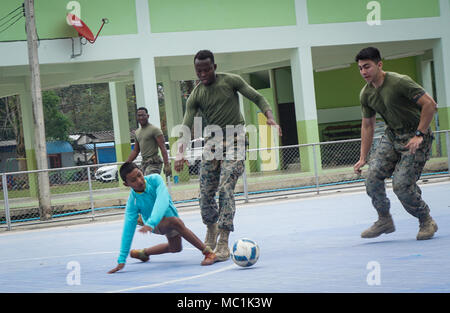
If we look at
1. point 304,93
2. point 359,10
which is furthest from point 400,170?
point 359,10

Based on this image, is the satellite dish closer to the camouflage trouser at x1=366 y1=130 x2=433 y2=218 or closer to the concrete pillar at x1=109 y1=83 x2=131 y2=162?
the concrete pillar at x1=109 y1=83 x2=131 y2=162

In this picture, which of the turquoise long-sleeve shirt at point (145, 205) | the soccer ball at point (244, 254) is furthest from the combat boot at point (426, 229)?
the turquoise long-sleeve shirt at point (145, 205)

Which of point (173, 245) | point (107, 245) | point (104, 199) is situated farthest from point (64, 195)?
point (173, 245)

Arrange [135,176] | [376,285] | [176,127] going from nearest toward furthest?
1. [376,285]
2. [135,176]
3. [176,127]

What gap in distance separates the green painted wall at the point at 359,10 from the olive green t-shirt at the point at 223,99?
13.9 m

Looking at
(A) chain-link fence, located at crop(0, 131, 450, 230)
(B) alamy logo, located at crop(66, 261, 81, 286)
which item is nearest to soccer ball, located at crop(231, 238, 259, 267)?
(B) alamy logo, located at crop(66, 261, 81, 286)

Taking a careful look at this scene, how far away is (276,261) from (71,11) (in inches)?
534

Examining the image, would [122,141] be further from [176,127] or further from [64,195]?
[64,195]

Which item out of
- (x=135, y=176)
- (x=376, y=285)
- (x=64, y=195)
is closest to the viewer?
(x=376, y=285)

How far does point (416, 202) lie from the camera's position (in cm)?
819

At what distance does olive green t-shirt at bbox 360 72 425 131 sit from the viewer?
26.1ft

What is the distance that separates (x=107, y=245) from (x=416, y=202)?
528 cm

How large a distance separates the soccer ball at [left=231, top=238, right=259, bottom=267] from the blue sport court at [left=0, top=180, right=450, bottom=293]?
9 cm

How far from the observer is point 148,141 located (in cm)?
1280
